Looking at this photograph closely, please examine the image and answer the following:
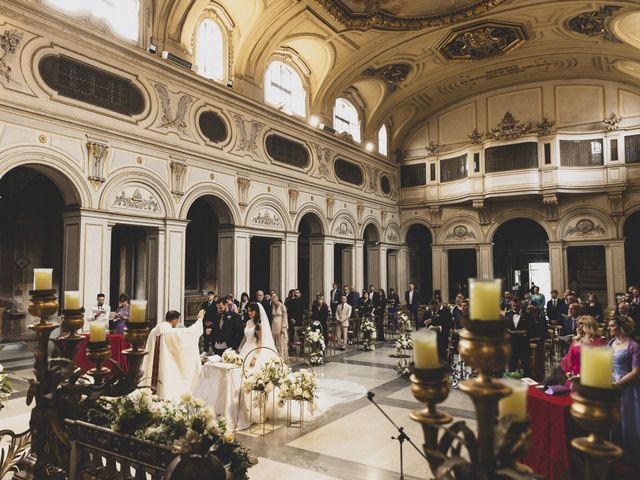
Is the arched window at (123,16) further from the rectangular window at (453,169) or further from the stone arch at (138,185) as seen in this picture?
the rectangular window at (453,169)

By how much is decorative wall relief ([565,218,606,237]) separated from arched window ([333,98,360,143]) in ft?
31.1

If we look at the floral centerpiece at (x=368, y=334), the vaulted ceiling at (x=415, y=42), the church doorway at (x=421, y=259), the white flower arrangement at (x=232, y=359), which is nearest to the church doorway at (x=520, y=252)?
the church doorway at (x=421, y=259)

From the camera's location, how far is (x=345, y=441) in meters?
5.70

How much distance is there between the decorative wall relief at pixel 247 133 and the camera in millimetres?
13703

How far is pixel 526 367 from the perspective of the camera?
27.1 ft

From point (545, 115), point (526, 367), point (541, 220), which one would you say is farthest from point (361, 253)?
point (526, 367)

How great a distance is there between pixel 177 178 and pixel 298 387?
7.36 meters

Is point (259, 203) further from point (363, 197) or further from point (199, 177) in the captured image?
point (363, 197)

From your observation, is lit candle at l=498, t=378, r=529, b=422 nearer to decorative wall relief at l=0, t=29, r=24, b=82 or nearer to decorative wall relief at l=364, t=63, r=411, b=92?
decorative wall relief at l=0, t=29, r=24, b=82

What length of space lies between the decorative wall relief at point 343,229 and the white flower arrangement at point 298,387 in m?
11.6

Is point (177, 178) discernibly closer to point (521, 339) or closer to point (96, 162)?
point (96, 162)

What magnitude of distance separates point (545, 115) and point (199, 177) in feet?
49.4

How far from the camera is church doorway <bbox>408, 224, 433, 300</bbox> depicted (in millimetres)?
23764

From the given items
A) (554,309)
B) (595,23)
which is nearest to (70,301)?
(554,309)
